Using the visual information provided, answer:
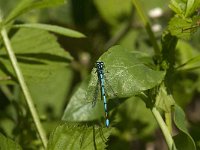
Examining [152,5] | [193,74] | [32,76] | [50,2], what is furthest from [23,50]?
[152,5]

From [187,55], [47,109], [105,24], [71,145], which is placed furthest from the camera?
[105,24]

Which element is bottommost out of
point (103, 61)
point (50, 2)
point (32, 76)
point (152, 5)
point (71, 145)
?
point (71, 145)

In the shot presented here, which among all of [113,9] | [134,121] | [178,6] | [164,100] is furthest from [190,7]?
[113,9]

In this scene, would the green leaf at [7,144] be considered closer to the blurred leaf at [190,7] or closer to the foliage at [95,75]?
the foliage at [95,75]

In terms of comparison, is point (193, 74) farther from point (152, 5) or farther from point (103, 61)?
point (103, 61)

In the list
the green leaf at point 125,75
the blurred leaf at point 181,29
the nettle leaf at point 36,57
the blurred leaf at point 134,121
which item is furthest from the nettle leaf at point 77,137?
the blurred leaf at point 134,121

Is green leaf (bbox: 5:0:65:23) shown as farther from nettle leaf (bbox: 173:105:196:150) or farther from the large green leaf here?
nettle leaf (bbox: 173:105:196:150)

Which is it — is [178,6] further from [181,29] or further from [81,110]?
[81,110]
